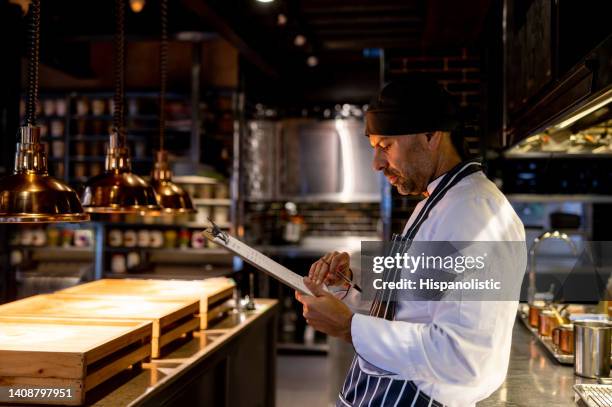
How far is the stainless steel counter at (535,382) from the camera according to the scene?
1929 millimetres

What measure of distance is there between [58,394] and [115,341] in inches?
9.1

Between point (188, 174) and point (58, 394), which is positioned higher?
point (188, 174)

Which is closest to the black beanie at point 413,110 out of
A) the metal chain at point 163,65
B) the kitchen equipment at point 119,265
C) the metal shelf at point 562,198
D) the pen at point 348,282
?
the pen at point 348,282

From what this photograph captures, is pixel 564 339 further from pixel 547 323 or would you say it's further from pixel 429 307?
pixel 429 307

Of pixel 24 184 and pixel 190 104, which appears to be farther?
pixel 190 104

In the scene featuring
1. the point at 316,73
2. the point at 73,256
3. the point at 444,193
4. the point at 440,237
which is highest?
the point at 316,73

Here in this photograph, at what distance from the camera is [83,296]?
108 inches

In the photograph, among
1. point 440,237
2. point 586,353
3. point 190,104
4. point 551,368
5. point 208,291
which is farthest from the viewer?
point 190,104

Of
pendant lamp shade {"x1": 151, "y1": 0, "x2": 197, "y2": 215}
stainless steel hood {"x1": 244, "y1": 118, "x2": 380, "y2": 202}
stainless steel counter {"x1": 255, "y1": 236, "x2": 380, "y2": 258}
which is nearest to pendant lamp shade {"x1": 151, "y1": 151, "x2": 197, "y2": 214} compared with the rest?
pendant lamp shade {"x1": 151, "y1": 0, "x2": 197, "y2": 215}

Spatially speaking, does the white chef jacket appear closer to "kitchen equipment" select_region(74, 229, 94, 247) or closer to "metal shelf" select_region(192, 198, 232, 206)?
"metal shelf" select_region(192, 198, 232, 206)

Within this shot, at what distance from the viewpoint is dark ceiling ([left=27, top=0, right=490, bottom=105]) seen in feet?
13.2

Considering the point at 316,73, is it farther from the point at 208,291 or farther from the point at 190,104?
the point at 208,291

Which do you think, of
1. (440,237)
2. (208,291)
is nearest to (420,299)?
(440,237)

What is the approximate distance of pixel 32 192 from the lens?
1918mm
